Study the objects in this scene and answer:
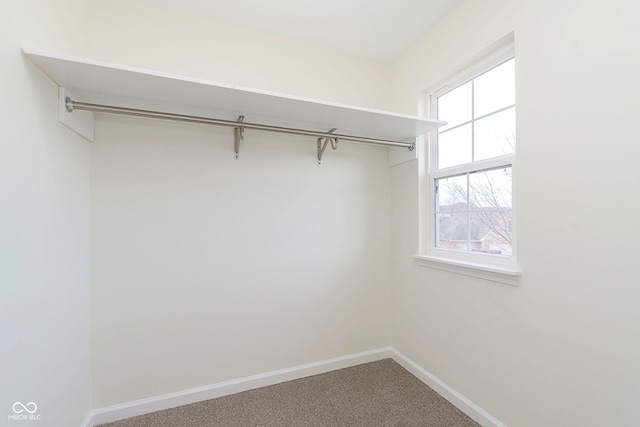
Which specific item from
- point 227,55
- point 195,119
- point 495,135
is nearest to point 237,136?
point 195,119

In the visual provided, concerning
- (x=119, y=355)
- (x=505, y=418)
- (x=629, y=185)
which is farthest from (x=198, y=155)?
(x=505, y=418)

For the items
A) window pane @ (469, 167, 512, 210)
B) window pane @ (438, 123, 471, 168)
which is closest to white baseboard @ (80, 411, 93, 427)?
window pane @ (469, 167, 512, 210)

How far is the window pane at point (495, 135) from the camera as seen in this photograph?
1.56 metres

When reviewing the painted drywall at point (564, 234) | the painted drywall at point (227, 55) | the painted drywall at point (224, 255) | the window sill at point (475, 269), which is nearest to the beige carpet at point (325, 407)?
the painted drywall at point (224, 255)

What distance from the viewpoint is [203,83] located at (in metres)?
1.37

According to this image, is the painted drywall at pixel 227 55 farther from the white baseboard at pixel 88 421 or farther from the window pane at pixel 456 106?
the white baseboard at pixel 88 421

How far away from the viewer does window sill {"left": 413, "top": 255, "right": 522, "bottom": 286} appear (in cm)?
144

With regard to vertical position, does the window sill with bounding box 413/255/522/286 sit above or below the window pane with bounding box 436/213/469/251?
below

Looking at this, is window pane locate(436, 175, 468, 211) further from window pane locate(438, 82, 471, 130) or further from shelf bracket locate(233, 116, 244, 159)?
shelf bracket locate(233, 116, 244, 159)

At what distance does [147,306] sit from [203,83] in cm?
140

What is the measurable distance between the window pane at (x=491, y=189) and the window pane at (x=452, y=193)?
6 centimetres

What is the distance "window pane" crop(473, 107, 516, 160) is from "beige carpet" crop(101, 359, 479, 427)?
164 cm

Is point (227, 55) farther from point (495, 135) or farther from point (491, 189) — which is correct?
point (491, 189)

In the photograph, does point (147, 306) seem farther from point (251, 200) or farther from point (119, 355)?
point (251, 200)
